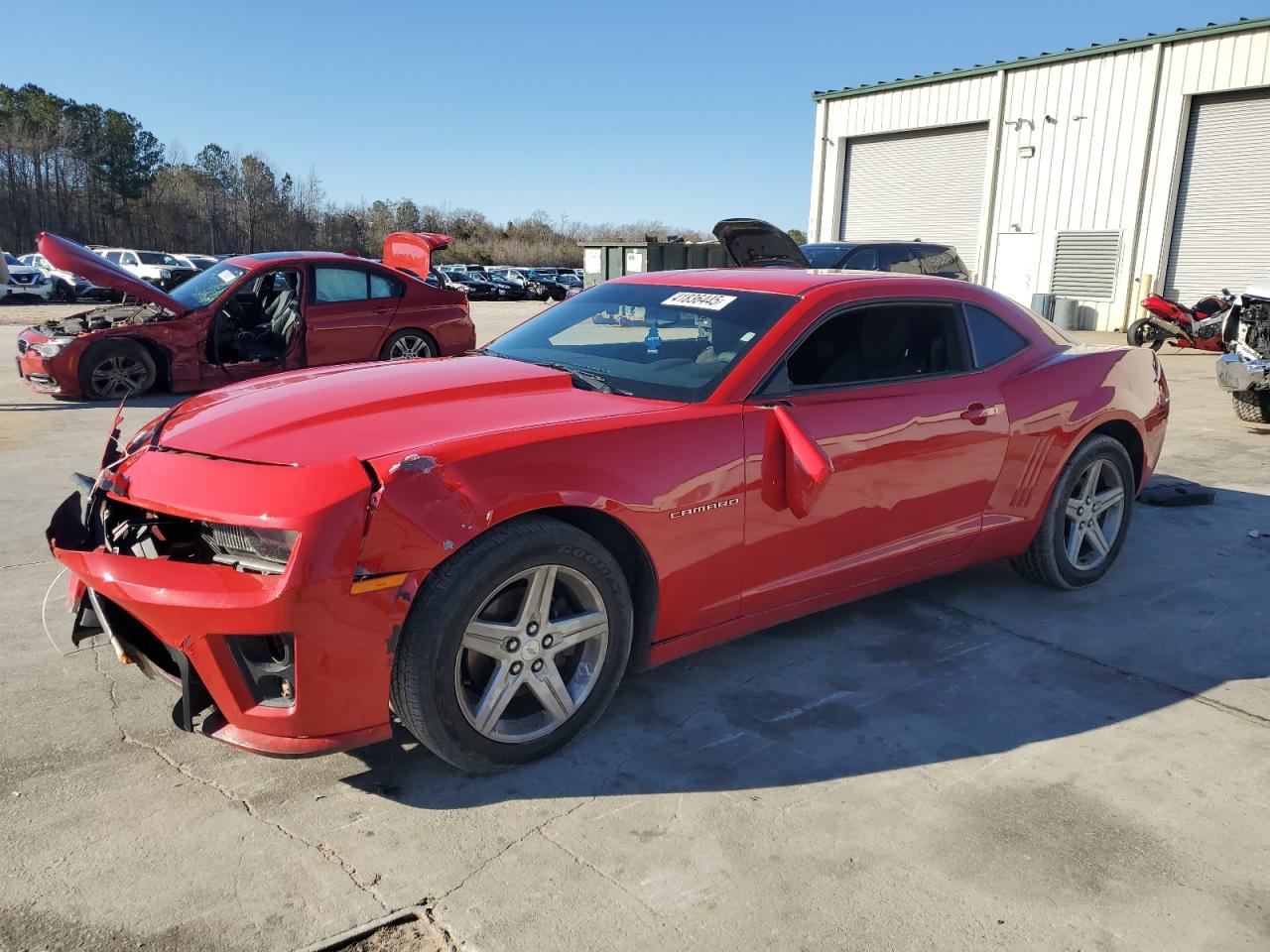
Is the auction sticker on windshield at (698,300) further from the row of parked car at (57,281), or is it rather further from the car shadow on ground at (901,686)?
the row of parked car at (57,281)

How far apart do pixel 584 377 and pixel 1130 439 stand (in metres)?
3.02

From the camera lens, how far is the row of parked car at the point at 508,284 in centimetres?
3859

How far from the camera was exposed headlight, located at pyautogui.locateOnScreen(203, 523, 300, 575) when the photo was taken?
2.52 m

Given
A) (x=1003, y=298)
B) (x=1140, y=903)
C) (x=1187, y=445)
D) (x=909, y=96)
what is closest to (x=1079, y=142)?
(x=909, y=96)

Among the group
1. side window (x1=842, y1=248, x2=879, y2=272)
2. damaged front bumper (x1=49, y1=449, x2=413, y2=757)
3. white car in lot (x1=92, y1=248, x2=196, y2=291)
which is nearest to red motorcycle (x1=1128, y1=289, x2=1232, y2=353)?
side window (x1=842, y1=248, x2=879, y2=272)

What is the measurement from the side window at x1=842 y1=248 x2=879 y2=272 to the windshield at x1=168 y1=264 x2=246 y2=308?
756 centimetres

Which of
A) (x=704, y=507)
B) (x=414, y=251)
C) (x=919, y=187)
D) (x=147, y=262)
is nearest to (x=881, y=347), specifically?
(x=704, y=507)

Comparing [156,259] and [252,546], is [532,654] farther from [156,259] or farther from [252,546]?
[156,259]

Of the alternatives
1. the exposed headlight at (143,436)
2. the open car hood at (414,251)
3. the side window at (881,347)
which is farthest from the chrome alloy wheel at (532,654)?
the open car hood at (414,251)

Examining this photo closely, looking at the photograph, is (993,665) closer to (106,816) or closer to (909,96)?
(106,816)

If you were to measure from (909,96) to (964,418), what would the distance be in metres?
22.8

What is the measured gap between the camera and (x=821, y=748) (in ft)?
10.2

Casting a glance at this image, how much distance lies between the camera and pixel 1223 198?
1914 cm

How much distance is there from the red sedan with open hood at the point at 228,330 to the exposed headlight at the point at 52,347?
14 mm
